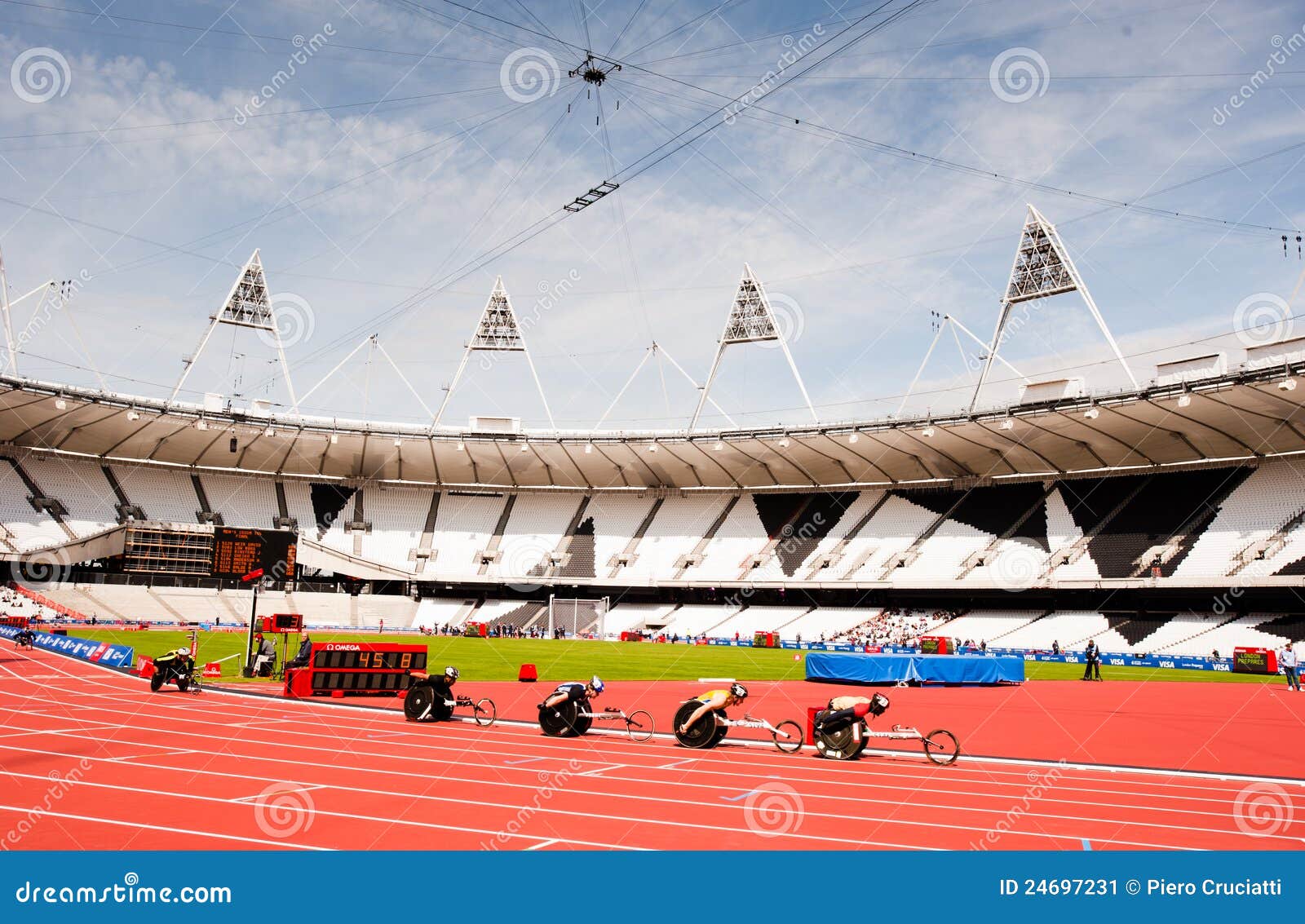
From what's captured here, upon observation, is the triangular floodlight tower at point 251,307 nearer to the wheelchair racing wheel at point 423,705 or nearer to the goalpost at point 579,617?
the goalpost at point 579,617

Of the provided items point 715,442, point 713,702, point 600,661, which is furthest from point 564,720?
point 715,442

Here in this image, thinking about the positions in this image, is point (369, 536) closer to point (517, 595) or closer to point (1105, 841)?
point (517, 595)

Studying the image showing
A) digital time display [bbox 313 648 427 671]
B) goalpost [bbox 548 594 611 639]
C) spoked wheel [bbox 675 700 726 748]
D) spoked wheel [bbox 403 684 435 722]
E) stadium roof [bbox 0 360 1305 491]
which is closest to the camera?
spoked wheel [bbox 675 700 726 748]

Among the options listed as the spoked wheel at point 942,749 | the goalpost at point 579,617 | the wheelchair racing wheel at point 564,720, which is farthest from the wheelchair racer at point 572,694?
the goalpost at point 579,617

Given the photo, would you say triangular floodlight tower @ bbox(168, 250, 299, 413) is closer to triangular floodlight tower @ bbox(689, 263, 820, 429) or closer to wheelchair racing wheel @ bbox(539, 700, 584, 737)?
triangular floodlight tower @ bbox(689, 263, 820, 429)

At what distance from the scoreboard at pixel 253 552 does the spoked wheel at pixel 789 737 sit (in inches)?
626

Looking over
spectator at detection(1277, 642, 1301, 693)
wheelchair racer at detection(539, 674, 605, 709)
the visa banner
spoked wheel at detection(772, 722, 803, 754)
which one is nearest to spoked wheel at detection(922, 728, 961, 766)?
spoked wheel at detection(772, 722, 803, 754)

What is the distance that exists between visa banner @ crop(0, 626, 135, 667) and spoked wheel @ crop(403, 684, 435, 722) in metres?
13.7

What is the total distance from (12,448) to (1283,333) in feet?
260

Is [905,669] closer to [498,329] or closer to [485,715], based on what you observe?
[485,715]

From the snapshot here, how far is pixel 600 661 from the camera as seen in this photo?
3688 cm

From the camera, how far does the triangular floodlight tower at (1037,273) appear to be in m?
48.0

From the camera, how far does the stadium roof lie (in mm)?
47844

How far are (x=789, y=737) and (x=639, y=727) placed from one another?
10.2 ft
